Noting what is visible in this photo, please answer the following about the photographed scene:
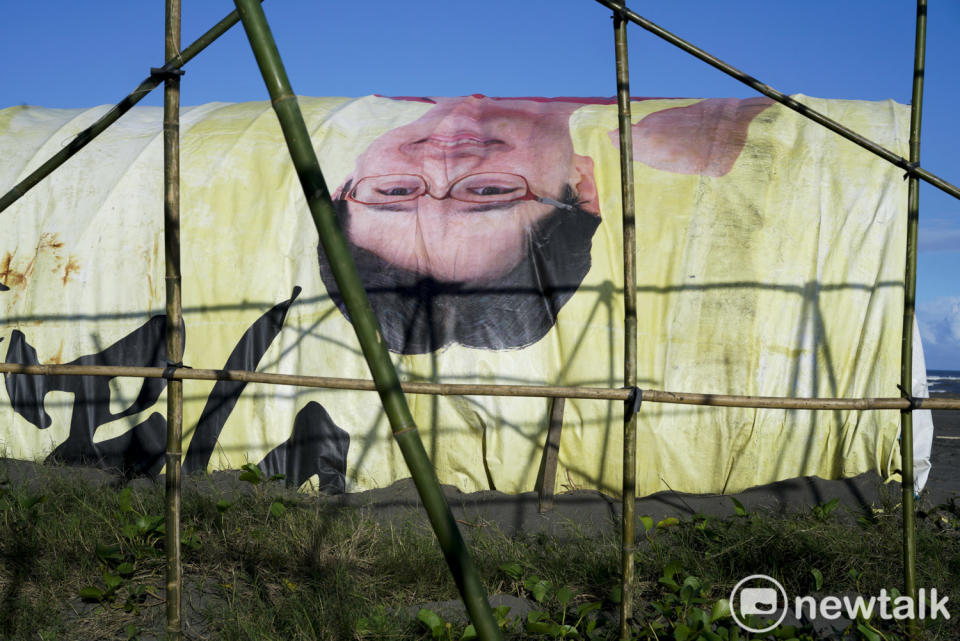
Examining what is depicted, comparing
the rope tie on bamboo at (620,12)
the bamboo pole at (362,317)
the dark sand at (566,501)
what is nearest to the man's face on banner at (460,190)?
the dark sand at (566,501)

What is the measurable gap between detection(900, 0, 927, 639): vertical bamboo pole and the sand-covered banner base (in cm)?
152

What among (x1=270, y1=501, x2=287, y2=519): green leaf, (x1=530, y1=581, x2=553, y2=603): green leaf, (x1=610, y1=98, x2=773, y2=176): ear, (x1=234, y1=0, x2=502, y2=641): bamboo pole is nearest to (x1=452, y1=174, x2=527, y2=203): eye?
(x1=610, y1=98, x2=773, y2=176): ear

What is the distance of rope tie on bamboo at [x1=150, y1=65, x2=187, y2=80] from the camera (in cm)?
268

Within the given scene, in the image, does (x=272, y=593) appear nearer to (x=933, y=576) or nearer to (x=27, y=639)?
(x=27, y=639)

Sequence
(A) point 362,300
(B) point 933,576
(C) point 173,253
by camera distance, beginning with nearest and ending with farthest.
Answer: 1. (A) point 362,300
2. (C) point 173,253
3. (B) point 933,576

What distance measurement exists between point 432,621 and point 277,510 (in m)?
1.26

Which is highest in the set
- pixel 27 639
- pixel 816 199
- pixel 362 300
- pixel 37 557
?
pixel 816 199

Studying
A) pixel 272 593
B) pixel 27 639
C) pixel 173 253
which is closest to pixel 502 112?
A: pixel 173 253

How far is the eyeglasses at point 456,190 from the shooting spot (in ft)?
16.3

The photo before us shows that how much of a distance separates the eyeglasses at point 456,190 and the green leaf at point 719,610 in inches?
105

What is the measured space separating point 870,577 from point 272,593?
94.1 inches

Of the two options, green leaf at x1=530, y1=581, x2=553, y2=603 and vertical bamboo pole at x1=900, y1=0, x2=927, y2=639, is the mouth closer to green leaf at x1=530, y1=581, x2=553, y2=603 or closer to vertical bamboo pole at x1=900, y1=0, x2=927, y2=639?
vertical bamboo pole at x1=900, y1=0, x2=927, y2=639

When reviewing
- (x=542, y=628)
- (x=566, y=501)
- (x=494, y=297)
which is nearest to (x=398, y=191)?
(x=494, y=297)

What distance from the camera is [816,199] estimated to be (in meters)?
4.70
